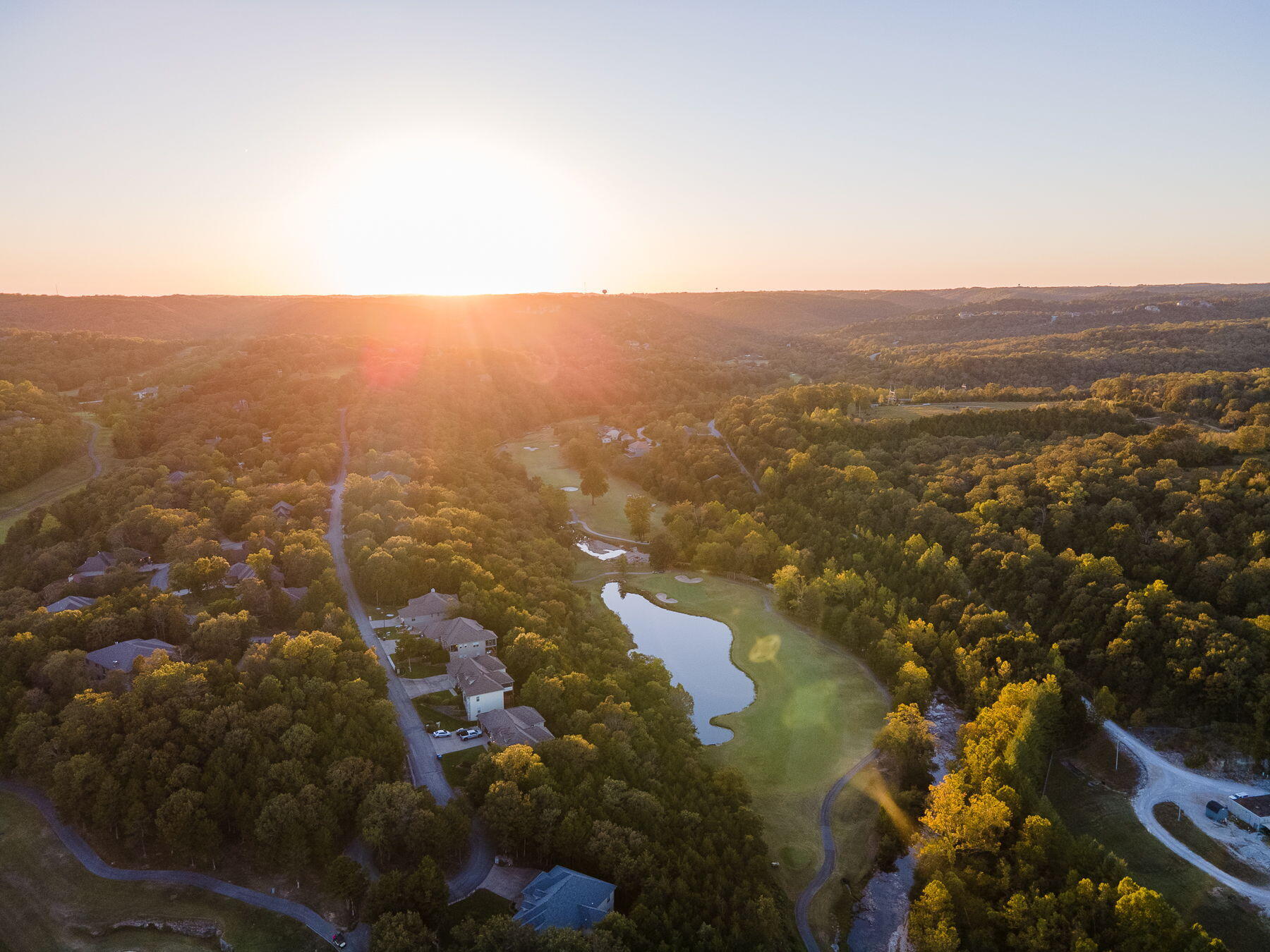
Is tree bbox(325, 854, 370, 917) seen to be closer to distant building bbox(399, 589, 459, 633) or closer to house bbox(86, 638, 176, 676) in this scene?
house bbox(86, 638, 176, 676)

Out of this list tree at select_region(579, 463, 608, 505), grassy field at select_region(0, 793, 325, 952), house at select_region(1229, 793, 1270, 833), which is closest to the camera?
grassy field at select_region(0, 793, 325, 952)

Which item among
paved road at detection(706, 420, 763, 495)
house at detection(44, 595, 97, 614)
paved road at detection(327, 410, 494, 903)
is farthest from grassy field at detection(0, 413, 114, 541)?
paved road at detection(706, 420, 763, 495)

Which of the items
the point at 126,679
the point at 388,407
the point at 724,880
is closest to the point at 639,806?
the point at 724,880

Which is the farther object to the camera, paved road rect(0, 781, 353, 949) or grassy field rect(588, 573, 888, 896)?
grassy field rect(588, 573, 888, 896)

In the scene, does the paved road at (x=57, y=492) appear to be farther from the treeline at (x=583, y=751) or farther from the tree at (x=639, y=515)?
the tree at (x=639, y=515)

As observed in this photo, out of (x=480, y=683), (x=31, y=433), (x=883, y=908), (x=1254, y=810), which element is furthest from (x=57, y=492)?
(x=1254, y=810)

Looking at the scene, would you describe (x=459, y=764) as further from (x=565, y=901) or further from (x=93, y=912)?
(x=93, y=912)
